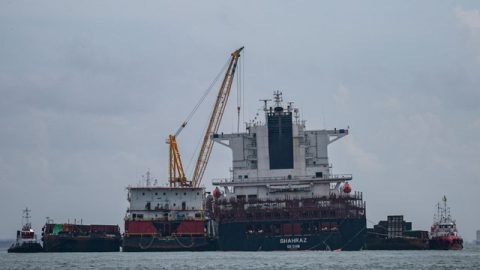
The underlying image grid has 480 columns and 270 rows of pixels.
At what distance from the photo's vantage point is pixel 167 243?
165375 millimetres

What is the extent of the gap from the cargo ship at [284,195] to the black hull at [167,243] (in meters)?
3.58

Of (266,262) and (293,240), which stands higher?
(293,240)

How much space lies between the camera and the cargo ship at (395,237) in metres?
175

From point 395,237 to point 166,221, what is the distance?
33786 mm

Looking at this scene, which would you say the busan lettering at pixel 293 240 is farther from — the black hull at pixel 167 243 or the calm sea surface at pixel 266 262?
the black hull at pixel 167 243

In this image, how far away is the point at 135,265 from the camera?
124688 millimetres

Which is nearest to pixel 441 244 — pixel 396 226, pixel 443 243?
pixel 443 243

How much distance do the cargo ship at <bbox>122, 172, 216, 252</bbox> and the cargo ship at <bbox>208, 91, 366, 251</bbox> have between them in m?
3.75

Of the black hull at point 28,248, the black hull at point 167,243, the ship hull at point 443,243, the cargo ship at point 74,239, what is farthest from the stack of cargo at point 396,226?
the black hull at point 28,248

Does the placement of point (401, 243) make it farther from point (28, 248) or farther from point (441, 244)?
point (28, 248)

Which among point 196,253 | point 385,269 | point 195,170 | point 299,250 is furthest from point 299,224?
point 385,269

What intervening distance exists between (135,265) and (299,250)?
118 feet

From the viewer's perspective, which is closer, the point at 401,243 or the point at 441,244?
the point at 441,244

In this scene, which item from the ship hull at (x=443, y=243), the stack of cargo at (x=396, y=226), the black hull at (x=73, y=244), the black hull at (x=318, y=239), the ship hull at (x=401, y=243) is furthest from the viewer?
the stack of cargo at (x=396, y=226)
